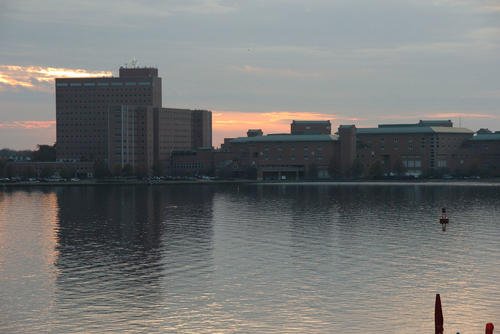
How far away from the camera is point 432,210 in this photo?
129125mm

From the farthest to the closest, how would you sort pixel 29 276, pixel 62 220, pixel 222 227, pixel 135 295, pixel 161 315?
1. pixel 62 220
2. pixel 222 227
3. pixel 29 276
4. pixel 135 295
5. pixel 161 315

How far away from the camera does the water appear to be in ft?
155

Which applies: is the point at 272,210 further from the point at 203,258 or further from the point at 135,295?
the point at 135,295

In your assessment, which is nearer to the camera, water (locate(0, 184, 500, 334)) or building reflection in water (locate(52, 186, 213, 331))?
water (locate(0, 184, 500, 334))

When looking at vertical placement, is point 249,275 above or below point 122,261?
below

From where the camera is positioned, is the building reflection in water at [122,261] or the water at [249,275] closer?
the water at [249,275]

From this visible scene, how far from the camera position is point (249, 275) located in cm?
6197

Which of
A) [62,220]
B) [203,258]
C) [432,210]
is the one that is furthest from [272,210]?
[203,258]

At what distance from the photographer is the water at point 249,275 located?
1861 inches

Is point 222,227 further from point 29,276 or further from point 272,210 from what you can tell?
point 29,276

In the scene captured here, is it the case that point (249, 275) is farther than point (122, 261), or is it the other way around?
point (122, 261)

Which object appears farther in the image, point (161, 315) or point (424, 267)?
point (424, 267)

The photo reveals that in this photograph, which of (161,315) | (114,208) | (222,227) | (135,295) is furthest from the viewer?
(114,208)

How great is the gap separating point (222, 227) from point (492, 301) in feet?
172
